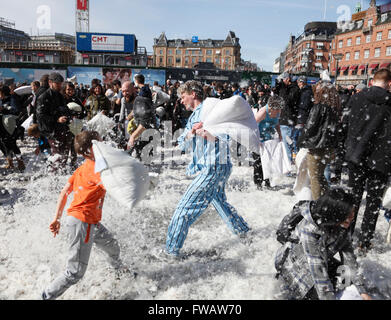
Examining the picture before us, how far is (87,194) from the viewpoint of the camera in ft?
8.36

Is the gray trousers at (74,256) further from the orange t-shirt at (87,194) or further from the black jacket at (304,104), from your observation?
the black jacket at (304,104)

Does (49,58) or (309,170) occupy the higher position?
(49,58)

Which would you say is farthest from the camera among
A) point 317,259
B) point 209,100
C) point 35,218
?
point 35,218

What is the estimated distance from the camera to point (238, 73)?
2925 centimetres

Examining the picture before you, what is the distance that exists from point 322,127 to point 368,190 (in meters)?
1.05

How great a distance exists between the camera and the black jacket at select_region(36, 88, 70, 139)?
225 inches

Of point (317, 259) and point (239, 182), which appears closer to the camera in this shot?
point (317, 259)

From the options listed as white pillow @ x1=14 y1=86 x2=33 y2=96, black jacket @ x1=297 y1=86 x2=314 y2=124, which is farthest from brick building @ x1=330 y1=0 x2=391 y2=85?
white pillow @ x1=14 y1=86 x2=33 y2=96

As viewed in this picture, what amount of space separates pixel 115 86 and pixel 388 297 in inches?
412

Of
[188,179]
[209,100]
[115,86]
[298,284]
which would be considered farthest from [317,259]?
[115,86]

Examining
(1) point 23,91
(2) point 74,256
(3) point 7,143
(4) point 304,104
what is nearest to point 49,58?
(1) point 23,91

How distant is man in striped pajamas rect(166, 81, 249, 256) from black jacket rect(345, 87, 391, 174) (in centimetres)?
157

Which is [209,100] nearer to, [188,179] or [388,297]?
[388,297]

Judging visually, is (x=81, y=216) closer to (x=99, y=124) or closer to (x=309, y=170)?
(x=309, y=170)
